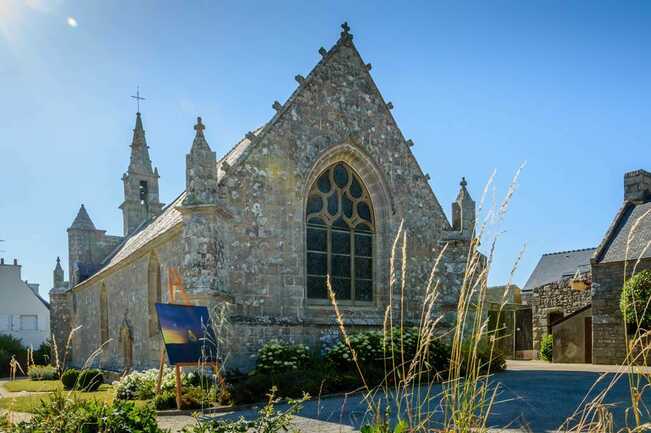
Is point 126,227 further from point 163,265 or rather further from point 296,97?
point 296,97

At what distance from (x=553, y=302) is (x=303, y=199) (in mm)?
14913

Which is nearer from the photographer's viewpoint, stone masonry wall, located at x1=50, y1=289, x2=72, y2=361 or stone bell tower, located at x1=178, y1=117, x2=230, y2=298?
stone bell tower, located at x1=178, y1=117, x2=230, y2=298

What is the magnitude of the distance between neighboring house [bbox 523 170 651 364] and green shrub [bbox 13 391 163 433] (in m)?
15.3

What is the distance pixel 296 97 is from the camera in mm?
13820

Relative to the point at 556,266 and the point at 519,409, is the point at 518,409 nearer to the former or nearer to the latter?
the point at 519,409

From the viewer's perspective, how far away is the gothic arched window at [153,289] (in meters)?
16.1

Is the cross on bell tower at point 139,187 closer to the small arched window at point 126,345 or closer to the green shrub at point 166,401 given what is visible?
the small arched window at point 126,345

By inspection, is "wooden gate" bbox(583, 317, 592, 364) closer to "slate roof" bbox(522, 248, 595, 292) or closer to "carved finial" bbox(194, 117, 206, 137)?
"slate roof" bbox(522, 248, 595, 292)

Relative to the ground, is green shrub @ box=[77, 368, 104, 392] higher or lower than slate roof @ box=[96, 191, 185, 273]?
lower

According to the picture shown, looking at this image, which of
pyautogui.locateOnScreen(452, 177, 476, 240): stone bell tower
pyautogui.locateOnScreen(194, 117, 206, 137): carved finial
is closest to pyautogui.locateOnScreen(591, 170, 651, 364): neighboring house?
A: pyautogui.locateOnScreen(452, 177, 476, 240): stone bell tower

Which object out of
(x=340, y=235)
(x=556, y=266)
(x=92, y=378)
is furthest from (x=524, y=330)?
(x=92, y=378)

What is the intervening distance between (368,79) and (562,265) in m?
19.0

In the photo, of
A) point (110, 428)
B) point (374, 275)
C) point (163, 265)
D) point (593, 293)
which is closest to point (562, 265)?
point (593, 293)

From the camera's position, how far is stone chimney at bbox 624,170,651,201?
20344 millimetres
